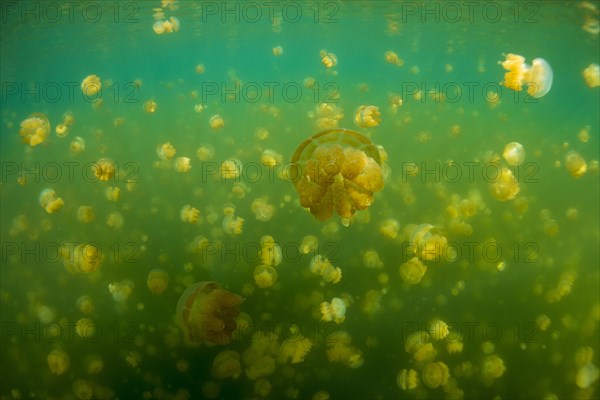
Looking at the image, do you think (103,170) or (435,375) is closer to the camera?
(435,375)

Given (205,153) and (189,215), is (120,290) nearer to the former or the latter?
(189,215)

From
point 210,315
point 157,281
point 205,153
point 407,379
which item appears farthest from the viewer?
point 205,153

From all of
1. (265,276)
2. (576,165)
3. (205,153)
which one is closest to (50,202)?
(205,153)

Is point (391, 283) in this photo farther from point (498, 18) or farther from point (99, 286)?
point (498, 18)

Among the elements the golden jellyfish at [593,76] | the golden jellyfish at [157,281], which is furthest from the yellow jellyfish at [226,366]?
the golden jellyfish at [593,76]

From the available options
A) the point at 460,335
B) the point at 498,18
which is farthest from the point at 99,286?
the point at 498,18

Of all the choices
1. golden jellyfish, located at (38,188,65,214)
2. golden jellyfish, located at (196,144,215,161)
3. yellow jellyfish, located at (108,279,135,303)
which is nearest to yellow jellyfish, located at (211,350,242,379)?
yellow jellyfish, located at (108,279,135,303)
